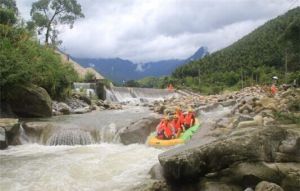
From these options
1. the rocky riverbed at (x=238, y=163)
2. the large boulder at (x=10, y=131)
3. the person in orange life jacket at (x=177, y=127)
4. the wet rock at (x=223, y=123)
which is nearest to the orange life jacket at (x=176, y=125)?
the person in orange life jacket at (x=177, y=127)

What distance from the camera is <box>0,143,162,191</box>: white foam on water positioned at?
9039mm

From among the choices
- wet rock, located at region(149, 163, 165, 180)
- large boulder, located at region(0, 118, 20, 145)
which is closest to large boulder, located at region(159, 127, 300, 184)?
wet rock, located at region(149, 163, 165, 180)

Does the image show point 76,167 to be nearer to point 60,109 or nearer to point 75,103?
point 60,109

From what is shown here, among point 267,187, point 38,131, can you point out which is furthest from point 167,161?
point 38,131

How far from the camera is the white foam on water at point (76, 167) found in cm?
904

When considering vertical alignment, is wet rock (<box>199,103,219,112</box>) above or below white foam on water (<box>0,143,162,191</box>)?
above

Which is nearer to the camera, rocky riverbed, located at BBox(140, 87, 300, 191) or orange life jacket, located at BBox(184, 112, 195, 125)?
rocky riverbed, located at BBox(140, 87, 300, 191)

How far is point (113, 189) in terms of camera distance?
28.2 ft

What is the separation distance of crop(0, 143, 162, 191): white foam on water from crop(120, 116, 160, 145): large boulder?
29 centimetres

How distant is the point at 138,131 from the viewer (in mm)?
13789

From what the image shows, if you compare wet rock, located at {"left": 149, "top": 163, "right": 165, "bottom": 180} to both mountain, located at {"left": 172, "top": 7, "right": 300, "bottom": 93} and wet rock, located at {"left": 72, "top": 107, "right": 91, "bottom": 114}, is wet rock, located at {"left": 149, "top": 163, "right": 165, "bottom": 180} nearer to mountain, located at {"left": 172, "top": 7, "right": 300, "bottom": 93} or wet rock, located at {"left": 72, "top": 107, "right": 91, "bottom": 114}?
wet rock, located at {"left": 72, "top": 107, "right": 91, "bottom": 114}

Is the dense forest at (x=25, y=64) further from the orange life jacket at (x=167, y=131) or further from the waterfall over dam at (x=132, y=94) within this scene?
the orange life jacket at (x=167, y=131)

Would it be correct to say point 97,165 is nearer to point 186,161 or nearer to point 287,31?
point 186,161

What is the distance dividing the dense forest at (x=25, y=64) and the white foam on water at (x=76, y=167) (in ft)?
18.1
